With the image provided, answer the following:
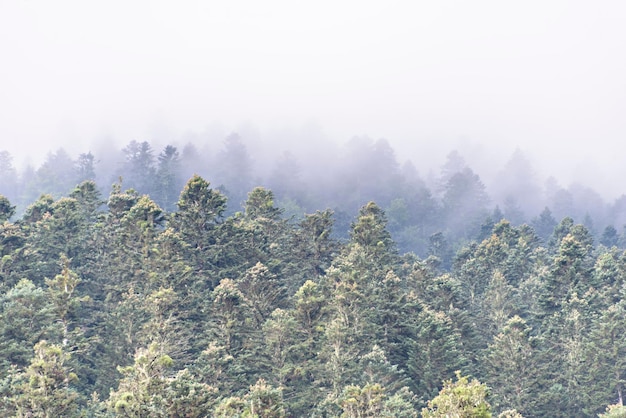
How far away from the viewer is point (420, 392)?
6209 centimetres

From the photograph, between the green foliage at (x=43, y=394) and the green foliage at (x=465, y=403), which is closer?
the green foliage at (x=465, y=403)

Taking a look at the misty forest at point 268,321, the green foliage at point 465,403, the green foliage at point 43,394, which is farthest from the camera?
the misty forest at point 268,321

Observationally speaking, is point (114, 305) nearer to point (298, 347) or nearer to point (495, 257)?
point (298, 347)

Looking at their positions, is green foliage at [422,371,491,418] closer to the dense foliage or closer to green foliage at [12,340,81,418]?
the dense foliage

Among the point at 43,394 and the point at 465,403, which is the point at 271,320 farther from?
the point at 465,403

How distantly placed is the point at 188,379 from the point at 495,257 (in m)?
67.6

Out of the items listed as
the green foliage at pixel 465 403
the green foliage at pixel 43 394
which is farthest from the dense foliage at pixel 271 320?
the green foliage at pixel 465 403

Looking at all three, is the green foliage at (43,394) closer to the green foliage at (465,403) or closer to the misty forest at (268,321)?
the misty forest at (268,321)

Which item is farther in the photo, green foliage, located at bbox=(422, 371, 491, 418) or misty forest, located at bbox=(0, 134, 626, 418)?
misty forest, located at bbox=(0, 134, 626, 418)

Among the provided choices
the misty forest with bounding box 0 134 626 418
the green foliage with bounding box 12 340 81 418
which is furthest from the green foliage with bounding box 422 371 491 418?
the green foliage with bounding box 12 340 81 418

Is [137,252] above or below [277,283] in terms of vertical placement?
above

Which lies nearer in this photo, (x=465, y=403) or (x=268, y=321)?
(x=465, y=403)

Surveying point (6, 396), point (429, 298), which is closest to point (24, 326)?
point (6, 396)

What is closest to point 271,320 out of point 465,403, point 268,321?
point 268,321
